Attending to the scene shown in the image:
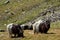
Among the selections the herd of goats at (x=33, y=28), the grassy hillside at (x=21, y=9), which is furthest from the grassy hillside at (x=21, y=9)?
the herd of goats at (x=33, y=28)

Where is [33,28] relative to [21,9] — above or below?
below

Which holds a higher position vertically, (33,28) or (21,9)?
(21,9)

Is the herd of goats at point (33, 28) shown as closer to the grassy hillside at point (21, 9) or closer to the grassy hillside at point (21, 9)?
the grassy hillside at point (21, 9)

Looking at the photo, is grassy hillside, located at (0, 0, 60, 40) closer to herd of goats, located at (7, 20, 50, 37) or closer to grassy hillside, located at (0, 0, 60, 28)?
grassy hillside, located at (0, 0, 60, 28)

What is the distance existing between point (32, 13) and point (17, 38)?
1787 inches

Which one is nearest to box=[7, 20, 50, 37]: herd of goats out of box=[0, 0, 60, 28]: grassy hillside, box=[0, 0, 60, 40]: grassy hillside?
box=[0, 0, 60, 40]: grassy hillside

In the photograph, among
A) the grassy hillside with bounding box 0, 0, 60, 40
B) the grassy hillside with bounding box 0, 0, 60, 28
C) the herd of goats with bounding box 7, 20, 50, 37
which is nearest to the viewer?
the herd of goats with bounding box 7, 20, 50, 37

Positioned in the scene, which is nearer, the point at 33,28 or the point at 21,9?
the point at 33,28

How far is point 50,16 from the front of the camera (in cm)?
7144

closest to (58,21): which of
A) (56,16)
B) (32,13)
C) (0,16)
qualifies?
(56,16)

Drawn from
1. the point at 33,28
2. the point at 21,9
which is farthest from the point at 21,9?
the point at 33,28

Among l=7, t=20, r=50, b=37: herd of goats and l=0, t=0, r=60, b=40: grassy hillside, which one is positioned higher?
l=0, t=0, r=60, b=40: grassy hillside

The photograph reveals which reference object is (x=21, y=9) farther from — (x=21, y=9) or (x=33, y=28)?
(x=33, y=28)

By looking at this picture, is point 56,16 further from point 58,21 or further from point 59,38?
point 59,38
